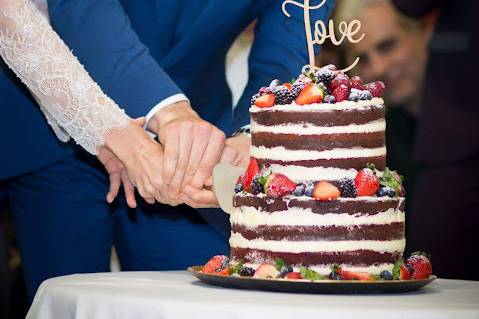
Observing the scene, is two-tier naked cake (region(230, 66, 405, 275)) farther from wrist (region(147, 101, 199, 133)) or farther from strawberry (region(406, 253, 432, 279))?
wrist (region(147, 101, 199, 133))

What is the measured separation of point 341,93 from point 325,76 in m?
0.06

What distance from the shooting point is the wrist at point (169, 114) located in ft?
8.04

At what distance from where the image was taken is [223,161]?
7.86ft

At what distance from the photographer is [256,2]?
279cm

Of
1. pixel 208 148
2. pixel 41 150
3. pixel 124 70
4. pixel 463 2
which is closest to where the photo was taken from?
pixel 208 148

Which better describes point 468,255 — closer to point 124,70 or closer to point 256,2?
point 256,2

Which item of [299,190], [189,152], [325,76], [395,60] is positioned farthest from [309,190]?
[395,60]

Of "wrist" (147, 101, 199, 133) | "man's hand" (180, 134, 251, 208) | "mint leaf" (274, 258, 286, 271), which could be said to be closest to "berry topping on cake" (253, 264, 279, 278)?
"mint leaf" (274, 258, 286, 271)

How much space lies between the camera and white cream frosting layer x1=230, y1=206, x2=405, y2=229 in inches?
69.1

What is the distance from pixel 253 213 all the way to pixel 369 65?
1924 mm

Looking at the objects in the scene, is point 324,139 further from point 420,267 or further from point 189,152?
point 189,152

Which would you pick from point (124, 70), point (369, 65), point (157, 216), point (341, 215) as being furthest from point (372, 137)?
point (369, 65)

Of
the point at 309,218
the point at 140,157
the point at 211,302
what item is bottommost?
the point at 211,302

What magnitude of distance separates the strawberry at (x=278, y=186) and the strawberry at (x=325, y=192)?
45mm
